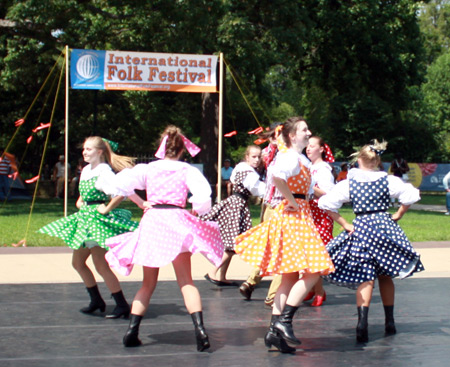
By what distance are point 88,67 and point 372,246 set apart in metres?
9.64

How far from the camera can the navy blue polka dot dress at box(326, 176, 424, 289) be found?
18.7 feet

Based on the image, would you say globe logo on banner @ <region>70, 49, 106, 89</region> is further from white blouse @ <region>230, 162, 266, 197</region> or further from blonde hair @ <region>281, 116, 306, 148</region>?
blonde hair @ <region>281, 116, 306, 148</region>

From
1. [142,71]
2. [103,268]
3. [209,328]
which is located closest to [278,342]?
[209,328]

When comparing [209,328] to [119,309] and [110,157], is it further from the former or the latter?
[110,157]

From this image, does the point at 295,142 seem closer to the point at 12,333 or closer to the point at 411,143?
the point at 12,333

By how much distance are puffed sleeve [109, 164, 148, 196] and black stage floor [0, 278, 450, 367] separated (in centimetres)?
122

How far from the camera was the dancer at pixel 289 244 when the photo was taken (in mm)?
5445

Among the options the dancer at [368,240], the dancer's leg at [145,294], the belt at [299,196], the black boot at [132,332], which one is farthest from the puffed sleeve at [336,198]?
the black boot at [132,332]

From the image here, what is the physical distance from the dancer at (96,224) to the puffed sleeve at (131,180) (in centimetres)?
85

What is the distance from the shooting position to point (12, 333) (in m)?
5.99

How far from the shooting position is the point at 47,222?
53.8 ft

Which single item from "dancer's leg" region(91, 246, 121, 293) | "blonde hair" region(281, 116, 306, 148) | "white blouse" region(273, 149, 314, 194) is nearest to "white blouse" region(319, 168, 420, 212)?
"white blouse" region(273, 149, 314, 194)

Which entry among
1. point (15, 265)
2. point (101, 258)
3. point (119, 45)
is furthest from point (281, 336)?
point (119, 45)

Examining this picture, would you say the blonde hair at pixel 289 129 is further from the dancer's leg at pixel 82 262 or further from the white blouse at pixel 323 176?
the dancer's leg at pixel 82 262
